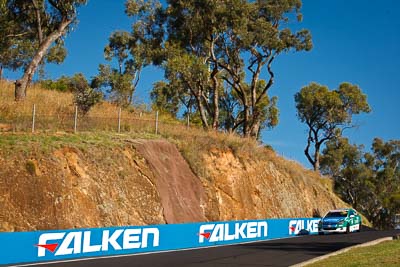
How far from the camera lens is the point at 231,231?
2983 cm

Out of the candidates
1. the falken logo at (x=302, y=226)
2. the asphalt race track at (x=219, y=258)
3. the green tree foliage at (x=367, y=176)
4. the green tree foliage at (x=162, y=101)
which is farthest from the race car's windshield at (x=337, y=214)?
the green tree foliage at (x=367, y=176)

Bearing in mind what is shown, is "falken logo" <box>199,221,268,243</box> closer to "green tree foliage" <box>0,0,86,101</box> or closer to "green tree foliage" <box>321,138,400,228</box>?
"green tree foliage" <box>0,0,86,101</box>

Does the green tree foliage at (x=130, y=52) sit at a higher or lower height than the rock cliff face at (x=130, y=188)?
higher

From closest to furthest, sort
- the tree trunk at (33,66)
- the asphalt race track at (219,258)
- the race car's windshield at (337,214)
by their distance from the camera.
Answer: the asphalt race track at (219,258), the tree trunk at (33,66), the race car's windshield at (337,214)

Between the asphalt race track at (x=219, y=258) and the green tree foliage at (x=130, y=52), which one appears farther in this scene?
the green tree foliage at (x=130, y=52)

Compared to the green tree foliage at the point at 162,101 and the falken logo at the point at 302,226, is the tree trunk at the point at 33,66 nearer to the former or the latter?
the falken logo at the point at 302,226

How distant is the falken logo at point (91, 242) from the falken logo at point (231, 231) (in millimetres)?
4349

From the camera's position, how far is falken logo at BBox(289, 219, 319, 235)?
120 ft

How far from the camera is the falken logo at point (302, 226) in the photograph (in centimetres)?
3659

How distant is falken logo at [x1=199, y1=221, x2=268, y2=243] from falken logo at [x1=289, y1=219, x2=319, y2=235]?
377 centimetres

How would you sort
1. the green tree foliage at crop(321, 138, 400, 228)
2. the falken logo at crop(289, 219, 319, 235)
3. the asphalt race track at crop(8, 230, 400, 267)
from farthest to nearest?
the green tree foliage at crop(321, 138, 400, 228), the falken logo at crop(289, 219, 319, 235), the asphalt race track at crop(8, 230, 400, 267)

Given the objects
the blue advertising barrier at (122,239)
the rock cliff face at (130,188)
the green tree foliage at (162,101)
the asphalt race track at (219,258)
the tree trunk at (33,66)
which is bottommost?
the asphalt race track at (219,258)

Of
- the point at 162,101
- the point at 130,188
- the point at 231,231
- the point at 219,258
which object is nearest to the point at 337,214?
the point at 231,231

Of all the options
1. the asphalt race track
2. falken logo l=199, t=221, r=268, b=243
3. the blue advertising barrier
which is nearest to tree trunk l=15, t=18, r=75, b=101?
falken logo l=199, t=221, r=268, b=243
